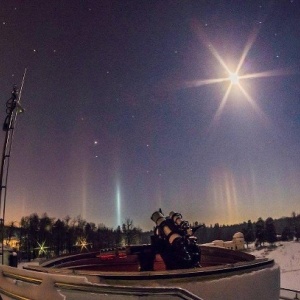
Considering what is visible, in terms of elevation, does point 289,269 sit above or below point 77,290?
below

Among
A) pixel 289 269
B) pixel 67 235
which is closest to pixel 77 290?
pixel 289 269

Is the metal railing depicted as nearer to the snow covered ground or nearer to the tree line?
the snow covered ground

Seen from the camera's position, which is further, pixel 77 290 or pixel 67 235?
pixel 67 235

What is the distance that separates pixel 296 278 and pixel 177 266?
141 feet

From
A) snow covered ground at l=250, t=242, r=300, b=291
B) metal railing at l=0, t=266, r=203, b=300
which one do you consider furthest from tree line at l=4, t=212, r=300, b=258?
metal railing at l=0, t=266, r=203, b=300

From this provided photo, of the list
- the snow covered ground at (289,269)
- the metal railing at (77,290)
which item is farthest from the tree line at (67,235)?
the metal railing at (77,290)

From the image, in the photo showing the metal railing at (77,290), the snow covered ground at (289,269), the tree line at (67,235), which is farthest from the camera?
the tree line at (67,235)

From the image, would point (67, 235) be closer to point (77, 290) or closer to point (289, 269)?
point (289, 269)

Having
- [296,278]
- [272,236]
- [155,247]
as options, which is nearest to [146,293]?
[155,247]

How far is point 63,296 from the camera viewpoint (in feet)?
8.39

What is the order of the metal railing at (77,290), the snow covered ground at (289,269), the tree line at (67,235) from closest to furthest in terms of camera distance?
1. the metal railing at (77,290)
2. the snow covered ground at (289,269)
3. the tree line at (67,235)

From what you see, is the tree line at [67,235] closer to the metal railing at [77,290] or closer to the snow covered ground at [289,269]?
the snow covered ground at [289,269]

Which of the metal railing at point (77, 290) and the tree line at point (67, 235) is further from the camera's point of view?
the tree line at point (67, 235)

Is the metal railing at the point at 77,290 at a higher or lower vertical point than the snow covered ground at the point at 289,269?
higher
